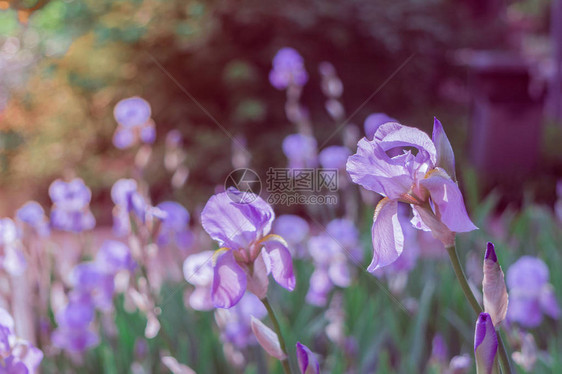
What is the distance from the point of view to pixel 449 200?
0.48 m

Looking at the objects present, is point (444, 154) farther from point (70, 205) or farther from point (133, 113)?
point (70, 205)

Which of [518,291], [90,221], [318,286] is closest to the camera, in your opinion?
[518,291]

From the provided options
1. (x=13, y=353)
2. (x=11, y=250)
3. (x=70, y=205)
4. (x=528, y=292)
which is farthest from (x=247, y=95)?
(x=13, y=353)

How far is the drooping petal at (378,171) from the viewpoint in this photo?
0.50 m

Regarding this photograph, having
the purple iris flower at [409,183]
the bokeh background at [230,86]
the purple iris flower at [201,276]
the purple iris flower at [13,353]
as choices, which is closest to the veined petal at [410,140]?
the purple iris flower at [409,183]

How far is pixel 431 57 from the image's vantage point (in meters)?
5.66

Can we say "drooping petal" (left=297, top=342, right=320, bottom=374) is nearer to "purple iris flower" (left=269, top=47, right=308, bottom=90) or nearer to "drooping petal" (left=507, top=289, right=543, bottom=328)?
"drooping petal" (left=507, top=289, right=543, bottom=328)

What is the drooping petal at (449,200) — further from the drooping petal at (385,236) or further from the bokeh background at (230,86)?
the bokeh background at (230,86)

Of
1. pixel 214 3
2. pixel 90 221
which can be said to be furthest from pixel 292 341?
pixel 214 3

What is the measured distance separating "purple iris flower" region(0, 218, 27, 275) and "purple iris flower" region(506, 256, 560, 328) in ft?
3.65

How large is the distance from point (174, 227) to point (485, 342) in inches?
51.5

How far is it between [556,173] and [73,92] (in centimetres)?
429

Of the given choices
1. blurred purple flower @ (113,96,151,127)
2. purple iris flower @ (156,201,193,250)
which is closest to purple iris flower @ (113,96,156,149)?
blurred purple flower @ (113,96,151,127)

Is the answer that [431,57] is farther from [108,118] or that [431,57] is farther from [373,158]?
[373,158]
